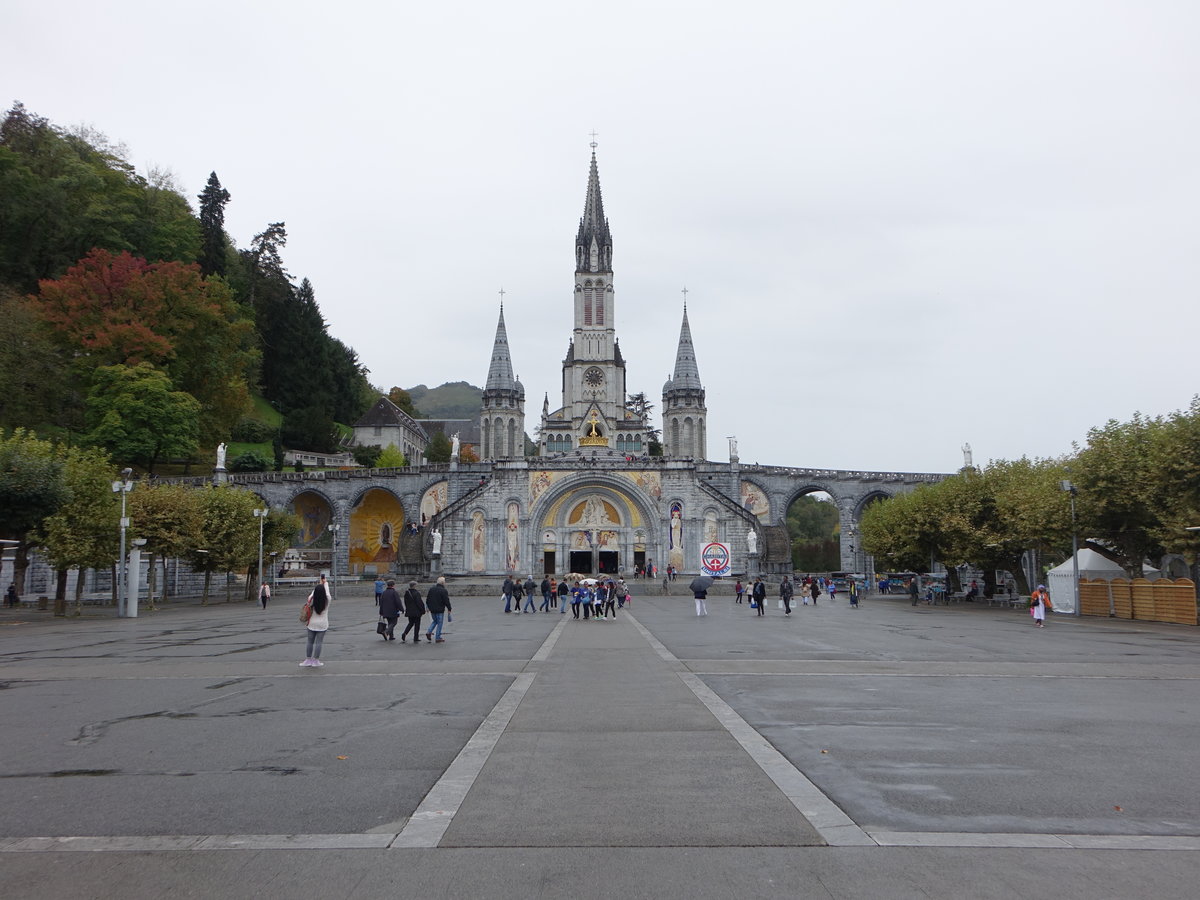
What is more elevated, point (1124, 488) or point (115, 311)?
point (115, 311)

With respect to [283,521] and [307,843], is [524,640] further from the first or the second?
→ [283,521]

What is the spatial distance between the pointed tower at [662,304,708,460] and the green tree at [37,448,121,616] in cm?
6431

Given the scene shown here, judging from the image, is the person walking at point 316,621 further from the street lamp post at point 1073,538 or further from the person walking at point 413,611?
the street lamp post at point 1073,538

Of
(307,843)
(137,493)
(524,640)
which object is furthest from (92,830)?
(137,493)

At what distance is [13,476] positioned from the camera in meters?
28.1

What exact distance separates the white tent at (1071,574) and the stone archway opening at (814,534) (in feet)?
174

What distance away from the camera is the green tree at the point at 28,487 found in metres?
28.0

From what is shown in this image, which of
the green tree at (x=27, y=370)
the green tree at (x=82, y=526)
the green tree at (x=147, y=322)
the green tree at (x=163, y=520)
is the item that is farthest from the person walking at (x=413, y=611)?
the green tree at (x=147, y=322)

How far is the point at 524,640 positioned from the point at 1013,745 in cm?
1331

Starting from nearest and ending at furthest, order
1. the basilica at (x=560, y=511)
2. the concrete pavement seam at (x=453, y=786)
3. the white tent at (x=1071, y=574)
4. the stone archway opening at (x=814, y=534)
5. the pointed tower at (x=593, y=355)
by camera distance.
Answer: the concrete pavement seam at (x=453, y=786) < the white tent at (x=1071, y=574) < the basilica at (x=560, y=511) < the stone archway opening at (x=814, y=534) < the pointed tower at (x=593, y=355)

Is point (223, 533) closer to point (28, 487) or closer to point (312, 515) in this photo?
point (28, 487)

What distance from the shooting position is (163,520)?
35219 millimetres

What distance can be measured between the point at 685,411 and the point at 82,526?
66818 mm

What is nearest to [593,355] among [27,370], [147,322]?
[147,322]
